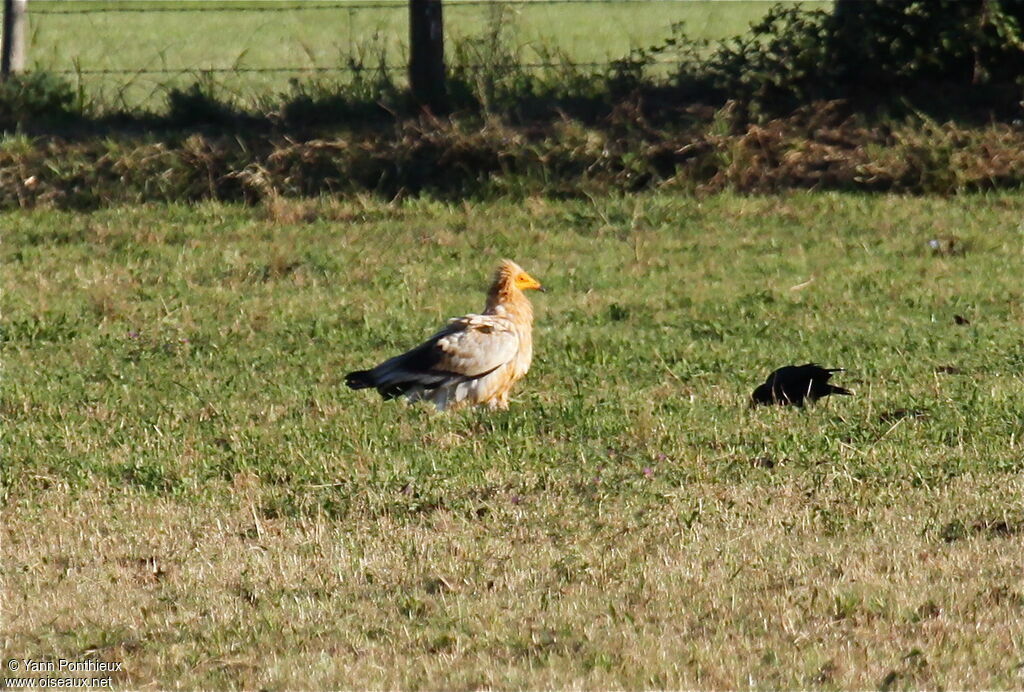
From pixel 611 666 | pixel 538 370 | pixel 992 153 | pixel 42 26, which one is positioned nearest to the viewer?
pixel 611 666

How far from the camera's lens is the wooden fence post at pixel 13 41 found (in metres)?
17.8

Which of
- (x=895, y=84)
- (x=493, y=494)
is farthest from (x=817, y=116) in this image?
(x=493, y=494)

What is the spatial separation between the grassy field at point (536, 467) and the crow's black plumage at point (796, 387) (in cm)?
12

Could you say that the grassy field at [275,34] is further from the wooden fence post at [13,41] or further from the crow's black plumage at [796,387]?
the crow's black plumage at [796,387]

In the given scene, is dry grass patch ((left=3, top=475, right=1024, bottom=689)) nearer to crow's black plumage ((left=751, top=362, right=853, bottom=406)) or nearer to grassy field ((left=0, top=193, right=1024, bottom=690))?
grassy field ((left=0, top=193, right=1024, bottom=690))

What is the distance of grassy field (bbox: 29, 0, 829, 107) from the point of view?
757 inches

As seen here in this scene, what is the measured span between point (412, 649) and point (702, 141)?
1074 cm

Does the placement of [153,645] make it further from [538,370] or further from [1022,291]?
[1022,291]

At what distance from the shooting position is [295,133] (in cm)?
1627

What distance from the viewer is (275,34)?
2364cm

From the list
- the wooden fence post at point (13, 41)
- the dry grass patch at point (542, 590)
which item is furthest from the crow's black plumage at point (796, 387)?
the wooden fence post at point (13, 41)

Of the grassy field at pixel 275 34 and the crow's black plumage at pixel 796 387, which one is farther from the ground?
the grassy field at pixel 275 34

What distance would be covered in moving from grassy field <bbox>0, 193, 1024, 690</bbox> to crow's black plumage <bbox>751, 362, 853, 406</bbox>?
12 centimetres

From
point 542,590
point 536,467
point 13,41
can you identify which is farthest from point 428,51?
point 542,590
